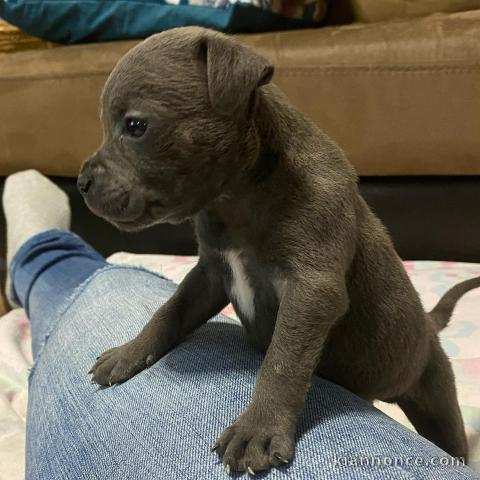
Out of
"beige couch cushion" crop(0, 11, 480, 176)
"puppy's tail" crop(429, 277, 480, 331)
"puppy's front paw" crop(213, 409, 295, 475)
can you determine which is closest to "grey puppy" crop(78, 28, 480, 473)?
"puppy's front paw" crop(213, 409, 295, 475)

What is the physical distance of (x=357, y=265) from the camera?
866 millimetres

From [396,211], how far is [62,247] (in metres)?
0.99

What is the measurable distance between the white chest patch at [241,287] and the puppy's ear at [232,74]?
0.22m

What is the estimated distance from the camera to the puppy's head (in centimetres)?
71

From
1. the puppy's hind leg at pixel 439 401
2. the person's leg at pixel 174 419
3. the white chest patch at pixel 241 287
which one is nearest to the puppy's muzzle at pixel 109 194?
the white chest patch at pixel 241 287

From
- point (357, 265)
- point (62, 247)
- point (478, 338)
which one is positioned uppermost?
point (357, 265)

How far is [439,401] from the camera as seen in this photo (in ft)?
3.30

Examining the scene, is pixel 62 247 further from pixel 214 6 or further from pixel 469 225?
pixel 469 225

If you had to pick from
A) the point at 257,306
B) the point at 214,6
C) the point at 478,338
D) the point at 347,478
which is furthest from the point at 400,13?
the point at 347,478

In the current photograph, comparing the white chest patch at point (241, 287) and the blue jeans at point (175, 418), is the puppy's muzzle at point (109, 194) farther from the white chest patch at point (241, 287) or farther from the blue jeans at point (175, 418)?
the blue jeans at point (175, 418)

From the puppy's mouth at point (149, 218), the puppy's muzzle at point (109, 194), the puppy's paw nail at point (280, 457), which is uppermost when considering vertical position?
the puppy's muzzle at point (109, 194)

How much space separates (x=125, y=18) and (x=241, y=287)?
142cm

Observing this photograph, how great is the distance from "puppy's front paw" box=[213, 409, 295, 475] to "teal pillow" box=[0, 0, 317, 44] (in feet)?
4.78

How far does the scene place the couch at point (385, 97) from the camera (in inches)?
67.6
